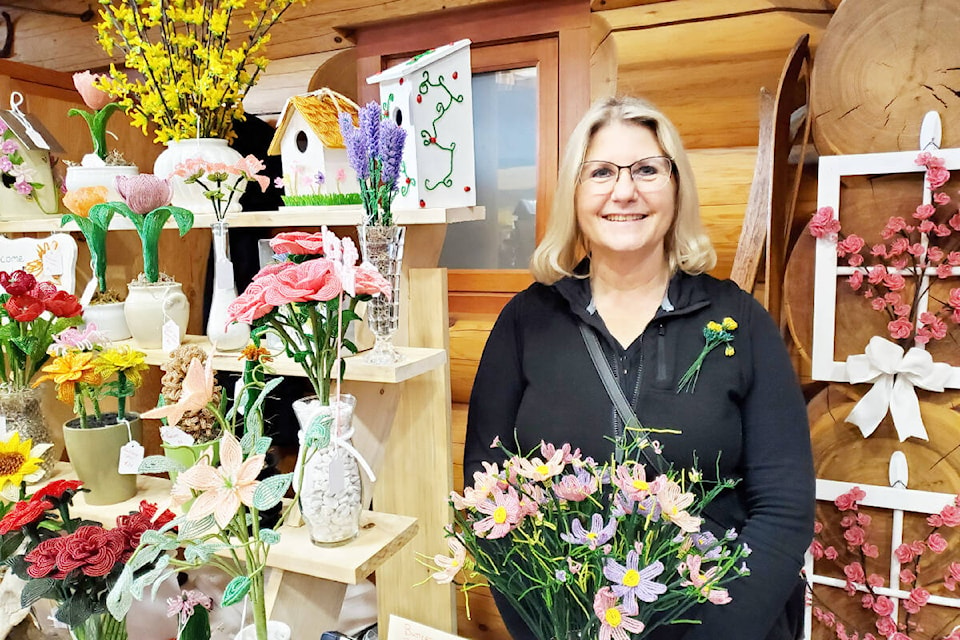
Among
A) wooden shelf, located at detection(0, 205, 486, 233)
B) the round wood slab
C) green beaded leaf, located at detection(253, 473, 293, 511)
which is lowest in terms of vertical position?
green beaded leaf, located at detection(253, 473, 293, 511)

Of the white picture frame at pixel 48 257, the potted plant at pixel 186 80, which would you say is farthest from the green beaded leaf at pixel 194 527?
the white picture frame at pixel 48 257

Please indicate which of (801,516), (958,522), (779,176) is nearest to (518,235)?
(779,176)

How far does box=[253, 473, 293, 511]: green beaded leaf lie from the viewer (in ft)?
2.35

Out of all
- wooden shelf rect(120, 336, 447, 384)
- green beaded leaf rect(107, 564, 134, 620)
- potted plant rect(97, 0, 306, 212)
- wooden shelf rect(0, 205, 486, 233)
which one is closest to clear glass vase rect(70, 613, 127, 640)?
green beaded leaf rect(107, 564, 134, 620)

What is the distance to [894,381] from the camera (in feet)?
4.46

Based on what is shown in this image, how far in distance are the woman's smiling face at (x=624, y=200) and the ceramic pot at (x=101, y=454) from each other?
93 cm

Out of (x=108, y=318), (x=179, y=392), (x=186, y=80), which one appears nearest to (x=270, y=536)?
(x=179, y=392)

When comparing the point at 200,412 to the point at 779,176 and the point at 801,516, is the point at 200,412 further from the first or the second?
the point at 779,176

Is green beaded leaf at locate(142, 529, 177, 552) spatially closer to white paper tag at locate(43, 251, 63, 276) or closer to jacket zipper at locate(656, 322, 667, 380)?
jacket zipper at locate(656, 322, 667, 380)

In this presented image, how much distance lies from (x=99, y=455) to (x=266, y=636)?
58 cm

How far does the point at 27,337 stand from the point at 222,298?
1.39ft

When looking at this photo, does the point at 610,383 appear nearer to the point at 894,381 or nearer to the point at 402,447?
the point at 402,447

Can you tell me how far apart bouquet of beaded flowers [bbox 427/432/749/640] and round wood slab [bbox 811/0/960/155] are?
41.4 inches

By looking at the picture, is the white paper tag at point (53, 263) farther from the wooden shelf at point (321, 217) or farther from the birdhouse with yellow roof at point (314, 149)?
the birdhouse with yellow roof at point (314, 149)
